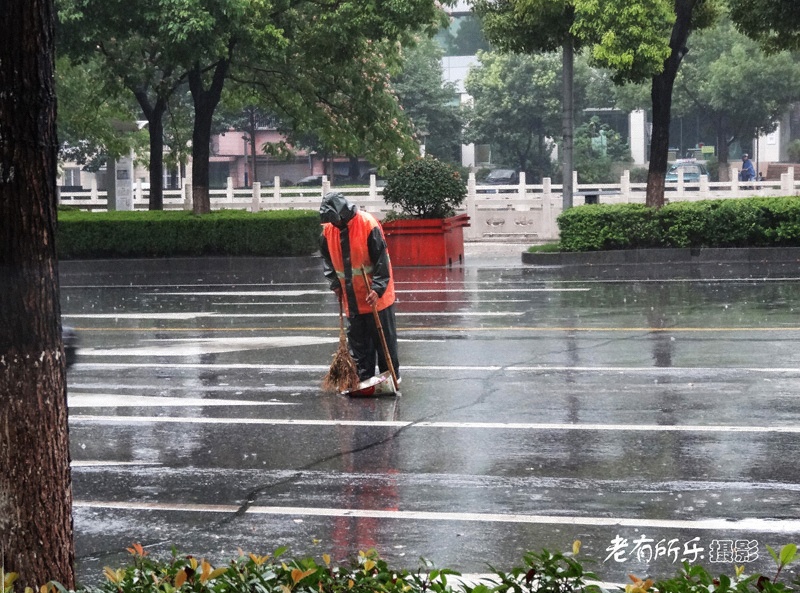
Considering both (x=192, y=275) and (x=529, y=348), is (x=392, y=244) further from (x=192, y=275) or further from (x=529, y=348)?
(x=529, y=348)

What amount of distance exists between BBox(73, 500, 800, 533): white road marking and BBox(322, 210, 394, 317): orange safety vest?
3638 millimetres

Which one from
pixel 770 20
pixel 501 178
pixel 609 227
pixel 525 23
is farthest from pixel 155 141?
pixel 501 178

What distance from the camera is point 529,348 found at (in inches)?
494

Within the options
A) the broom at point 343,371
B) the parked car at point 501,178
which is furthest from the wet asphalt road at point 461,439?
the parked car at point 501,178

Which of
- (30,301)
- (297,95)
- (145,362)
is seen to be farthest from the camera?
(297,95)

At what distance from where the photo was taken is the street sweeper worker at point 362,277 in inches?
400

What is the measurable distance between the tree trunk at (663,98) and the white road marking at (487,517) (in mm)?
16861

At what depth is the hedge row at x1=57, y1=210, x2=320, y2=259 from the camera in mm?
24094

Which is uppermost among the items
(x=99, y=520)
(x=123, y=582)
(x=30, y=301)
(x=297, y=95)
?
(x=297, y=95)

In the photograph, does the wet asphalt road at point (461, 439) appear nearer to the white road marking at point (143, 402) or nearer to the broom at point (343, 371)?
the white road marking at point (143, 402)

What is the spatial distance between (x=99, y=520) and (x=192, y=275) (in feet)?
55.5

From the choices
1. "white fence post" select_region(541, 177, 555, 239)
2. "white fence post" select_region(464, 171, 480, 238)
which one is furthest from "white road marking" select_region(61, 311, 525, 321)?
"white fence post" select_region(541, 177, 555, 239)

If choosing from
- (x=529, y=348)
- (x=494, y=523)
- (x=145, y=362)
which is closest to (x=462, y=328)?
(x=529, y=348)

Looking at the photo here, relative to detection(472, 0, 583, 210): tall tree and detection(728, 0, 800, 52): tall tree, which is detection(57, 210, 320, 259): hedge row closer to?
detection(472, 0, 583, 210): tall tree
